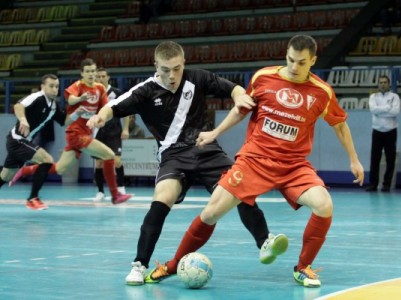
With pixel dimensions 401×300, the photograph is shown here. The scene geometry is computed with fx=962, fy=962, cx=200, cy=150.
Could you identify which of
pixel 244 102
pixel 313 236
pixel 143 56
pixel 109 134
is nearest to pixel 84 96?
pixel 109 134

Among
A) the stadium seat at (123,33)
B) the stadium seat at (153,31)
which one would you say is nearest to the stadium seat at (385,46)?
the stadium seat at (153,31)

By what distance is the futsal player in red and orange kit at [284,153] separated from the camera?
21.9ft

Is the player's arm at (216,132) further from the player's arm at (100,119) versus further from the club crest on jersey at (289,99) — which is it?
the player's arm at (100,119)

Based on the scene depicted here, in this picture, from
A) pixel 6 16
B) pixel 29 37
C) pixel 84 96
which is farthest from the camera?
pixel 6 16

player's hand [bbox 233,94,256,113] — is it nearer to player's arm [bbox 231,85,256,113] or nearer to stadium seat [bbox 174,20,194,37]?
player's arm [bbox 231,85,256,113]

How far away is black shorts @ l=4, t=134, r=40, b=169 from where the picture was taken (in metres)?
13.9

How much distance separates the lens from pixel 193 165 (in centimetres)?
716

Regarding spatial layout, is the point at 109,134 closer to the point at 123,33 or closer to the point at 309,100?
the point at 309,100

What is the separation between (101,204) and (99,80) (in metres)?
2.06

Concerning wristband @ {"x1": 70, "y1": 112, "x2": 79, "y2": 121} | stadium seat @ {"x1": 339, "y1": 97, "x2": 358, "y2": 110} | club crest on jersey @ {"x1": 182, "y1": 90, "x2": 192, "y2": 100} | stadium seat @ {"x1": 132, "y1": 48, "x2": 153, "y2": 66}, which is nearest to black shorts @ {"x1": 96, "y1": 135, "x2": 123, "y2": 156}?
wristband @ {"x1": 70, "y1": 112, "x2": 79, "y2": 121}

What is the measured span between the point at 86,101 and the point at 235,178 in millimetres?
8017

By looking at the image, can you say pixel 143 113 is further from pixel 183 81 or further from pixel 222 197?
pixel 222 197

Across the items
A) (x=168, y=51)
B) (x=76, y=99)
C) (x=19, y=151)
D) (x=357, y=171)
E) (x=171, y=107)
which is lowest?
(x=19, y=151)

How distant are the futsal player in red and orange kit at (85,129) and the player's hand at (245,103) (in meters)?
7.41
